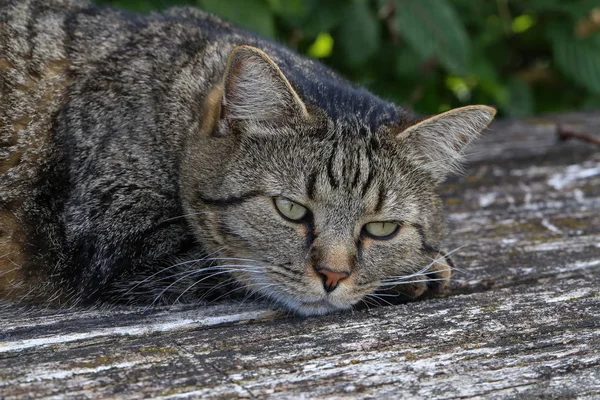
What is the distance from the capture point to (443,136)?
2740 millimetres

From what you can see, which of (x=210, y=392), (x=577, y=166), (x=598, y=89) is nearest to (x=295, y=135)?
(x=210, y=392)

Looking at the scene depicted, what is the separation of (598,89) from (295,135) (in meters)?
2.93

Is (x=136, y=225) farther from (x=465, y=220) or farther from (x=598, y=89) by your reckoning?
(x=598, y=89)

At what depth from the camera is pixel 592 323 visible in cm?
226

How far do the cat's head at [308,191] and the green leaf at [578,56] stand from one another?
2.48 meters

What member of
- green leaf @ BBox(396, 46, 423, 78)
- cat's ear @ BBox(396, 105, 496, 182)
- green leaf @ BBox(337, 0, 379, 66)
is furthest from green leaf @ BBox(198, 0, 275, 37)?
cat's ear @ BBox(396, 105, 496, 182)

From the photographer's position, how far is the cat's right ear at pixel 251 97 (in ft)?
7.97

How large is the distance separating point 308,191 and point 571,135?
2314 mm

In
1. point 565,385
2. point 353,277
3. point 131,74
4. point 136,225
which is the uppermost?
point 131,74

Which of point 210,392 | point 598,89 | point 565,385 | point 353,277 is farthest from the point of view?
point 598,89

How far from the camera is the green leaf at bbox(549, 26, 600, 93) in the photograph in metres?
4.82

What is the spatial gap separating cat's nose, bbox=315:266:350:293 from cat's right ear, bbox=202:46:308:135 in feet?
1.76

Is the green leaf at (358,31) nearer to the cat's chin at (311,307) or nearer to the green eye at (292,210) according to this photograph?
the green eye at (292,210)

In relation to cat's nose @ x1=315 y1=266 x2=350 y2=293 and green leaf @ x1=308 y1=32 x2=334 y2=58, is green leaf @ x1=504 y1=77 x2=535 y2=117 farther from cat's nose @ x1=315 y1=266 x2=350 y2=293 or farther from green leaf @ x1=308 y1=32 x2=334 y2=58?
cat's nose @ x1=315 y1=266 x2=350 y2=293
